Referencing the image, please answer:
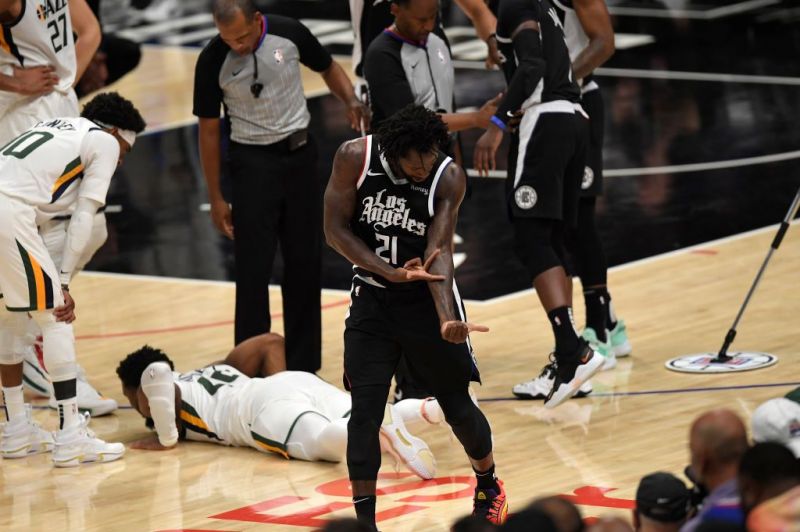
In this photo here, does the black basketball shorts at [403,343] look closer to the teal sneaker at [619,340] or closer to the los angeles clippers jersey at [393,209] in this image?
the los angeles clippers jersey at [393,209]

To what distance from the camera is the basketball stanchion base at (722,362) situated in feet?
27.1

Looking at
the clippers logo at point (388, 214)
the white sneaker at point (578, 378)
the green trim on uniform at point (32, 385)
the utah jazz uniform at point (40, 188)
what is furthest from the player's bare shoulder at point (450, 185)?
A: the green trim on uniform at point (32, 385)

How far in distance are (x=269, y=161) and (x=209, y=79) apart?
0.55 meters

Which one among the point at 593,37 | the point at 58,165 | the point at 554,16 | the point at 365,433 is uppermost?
the point at 554,16

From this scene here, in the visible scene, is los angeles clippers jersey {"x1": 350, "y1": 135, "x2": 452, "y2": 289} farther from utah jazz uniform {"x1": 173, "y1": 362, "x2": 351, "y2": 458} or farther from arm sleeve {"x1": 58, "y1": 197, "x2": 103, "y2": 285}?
arm sleeve {"x1": 58, "y1": 197, "x2": 103, "y2": 285}

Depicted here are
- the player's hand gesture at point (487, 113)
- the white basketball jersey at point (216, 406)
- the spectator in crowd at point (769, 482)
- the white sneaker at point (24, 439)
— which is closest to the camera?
the spectator in crowd at point (769, 482)

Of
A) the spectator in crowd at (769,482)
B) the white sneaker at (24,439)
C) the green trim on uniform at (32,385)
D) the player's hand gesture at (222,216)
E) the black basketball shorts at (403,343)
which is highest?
the spectator in crowd at (769,482)

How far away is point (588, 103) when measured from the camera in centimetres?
891

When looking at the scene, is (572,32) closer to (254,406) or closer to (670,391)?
(670,391)

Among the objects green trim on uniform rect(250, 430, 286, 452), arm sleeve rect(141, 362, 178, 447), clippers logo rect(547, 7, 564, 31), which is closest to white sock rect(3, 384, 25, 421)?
arm sleeve rect(141, 362, 178, 447)

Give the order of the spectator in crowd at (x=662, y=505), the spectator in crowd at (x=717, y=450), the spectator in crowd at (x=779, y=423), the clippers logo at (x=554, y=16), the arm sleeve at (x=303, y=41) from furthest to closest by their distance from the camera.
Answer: the arm sleeve at (x=303, y=41)
the clippers logo at (x=554, y=16)
the spectator in crowd at (x=779, y=423)
the spectator in crowd at (x=662, y=505)
the spectator in crowd at (x=717, y=450)

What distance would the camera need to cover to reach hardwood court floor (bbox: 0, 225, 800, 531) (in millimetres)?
6801

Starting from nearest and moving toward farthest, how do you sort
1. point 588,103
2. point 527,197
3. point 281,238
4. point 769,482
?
point 769,482 → point 527,197 → point 588,103 → point 281,238

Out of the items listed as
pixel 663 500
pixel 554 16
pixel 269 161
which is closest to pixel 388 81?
pixel 554 16
